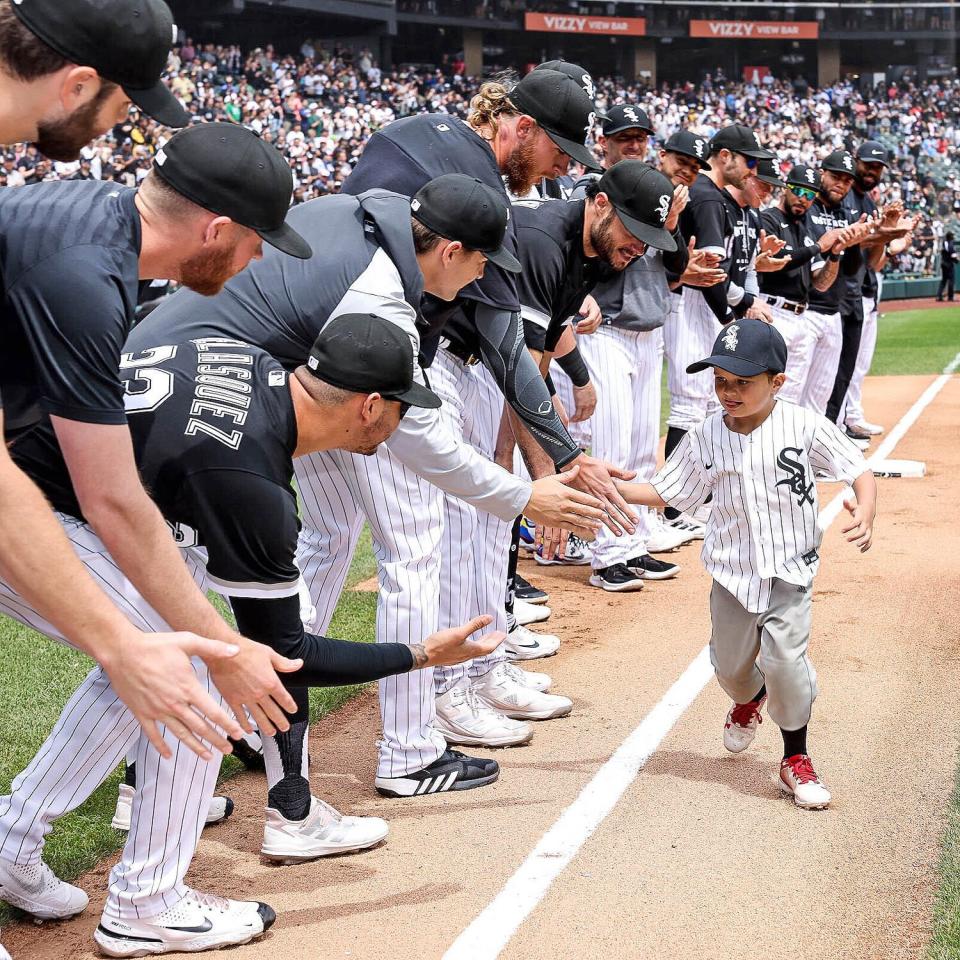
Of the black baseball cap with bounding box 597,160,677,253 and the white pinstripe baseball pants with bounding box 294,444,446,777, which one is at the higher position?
the black baseball cap with bounding box 597,160,677,253

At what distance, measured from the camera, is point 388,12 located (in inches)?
1483

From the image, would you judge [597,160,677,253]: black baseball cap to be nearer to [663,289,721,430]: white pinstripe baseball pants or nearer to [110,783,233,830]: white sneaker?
[110,783,233,830]: white sneaker

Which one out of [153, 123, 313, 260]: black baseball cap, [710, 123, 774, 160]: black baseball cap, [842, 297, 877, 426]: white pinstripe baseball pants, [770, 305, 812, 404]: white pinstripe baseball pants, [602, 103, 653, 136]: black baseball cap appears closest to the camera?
[153, 123, 313, 260]: black baseball cap

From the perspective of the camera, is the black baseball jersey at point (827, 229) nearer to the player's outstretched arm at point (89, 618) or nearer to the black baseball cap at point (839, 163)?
the black baseball cap at point (839, 163)

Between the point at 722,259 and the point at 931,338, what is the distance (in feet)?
46.6

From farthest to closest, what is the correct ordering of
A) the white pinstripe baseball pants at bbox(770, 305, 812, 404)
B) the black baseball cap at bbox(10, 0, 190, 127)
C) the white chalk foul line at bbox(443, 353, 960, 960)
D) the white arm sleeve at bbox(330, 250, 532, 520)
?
the white pinstripe baseball pants at bbox(770, 305, 812, 404) → the white arm sleeve at bbox(330, 250, 532, 520) → the white chalk foul line at bbox(443, 353, 960, 960) → the black baseball cap at bbox(10, 0, 190, 127)

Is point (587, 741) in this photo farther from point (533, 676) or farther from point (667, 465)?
point (667, 465)

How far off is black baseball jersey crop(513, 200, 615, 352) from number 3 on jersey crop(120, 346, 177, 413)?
1854mm

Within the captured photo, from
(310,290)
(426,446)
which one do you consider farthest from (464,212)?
(426,446)

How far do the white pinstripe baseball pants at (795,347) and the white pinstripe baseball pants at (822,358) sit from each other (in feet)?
1.12

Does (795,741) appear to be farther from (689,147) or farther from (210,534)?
(689,147)

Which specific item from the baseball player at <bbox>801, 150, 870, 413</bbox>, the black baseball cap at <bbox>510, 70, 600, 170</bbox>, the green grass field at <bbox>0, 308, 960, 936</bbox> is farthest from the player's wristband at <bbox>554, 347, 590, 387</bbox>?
the baseball player at <bbox>801, 150, 870, 413</bbox>

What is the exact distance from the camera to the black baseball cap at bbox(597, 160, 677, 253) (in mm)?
4527

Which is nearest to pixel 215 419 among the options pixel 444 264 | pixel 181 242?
pixel 181 242
